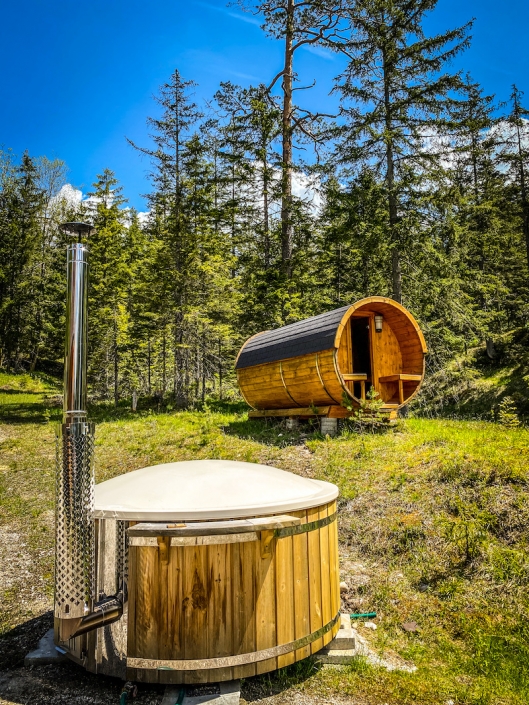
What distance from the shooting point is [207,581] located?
3139mm

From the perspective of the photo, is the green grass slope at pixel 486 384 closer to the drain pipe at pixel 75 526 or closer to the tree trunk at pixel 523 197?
the tree trunk at pixel 523 197

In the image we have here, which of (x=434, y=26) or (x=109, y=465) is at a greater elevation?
Result: (x=434, y=26)

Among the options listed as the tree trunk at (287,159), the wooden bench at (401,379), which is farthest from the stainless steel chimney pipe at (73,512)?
the tree trunk at (287,159)

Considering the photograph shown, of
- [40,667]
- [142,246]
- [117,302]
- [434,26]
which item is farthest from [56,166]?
[40,667]

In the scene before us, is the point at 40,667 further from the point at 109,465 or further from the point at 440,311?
the point at 440,311

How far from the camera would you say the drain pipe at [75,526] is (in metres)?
3.09

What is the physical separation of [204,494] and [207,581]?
561 millimetres

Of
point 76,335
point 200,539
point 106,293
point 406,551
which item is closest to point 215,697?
point 200,539

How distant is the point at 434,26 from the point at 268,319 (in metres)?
9.08

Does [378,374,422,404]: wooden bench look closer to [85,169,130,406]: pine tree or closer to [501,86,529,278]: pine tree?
[85,169,130,406]: pine tree

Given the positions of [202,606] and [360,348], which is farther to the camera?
[360,348]

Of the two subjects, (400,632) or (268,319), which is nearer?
(400,632)

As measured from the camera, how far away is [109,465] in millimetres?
9383

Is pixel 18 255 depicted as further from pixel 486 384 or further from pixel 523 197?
pixel 523 197
